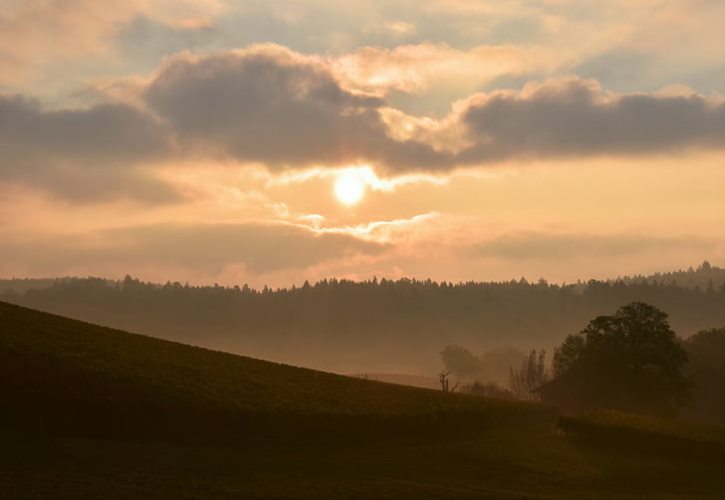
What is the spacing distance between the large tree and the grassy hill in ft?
98.6

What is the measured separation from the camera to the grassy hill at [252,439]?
40.8 meters

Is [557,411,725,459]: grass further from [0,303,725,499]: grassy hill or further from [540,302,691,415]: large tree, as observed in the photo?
[540,302,691,415]: large tree

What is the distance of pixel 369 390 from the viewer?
6438cm

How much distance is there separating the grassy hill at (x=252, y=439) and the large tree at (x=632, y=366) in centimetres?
3006

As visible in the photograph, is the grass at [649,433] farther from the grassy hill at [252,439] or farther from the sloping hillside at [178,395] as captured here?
the sloping hillside at [178,395]

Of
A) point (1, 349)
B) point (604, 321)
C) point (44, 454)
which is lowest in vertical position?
point (44, 454)

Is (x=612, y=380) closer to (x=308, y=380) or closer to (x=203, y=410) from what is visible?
(x=308, y=380)

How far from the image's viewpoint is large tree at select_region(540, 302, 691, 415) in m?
91.7

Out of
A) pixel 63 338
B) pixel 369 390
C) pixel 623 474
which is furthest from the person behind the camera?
pixel 369 390

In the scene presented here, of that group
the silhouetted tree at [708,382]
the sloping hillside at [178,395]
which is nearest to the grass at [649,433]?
the sloping hillside at [178,395]

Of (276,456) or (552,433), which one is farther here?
(552,433)

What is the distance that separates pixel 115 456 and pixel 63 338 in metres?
18.9

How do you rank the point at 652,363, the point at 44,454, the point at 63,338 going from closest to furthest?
the point at 44,454
the point at 63,338
the point at 652,363

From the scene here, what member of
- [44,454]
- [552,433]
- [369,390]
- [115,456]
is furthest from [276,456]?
[552,433]
